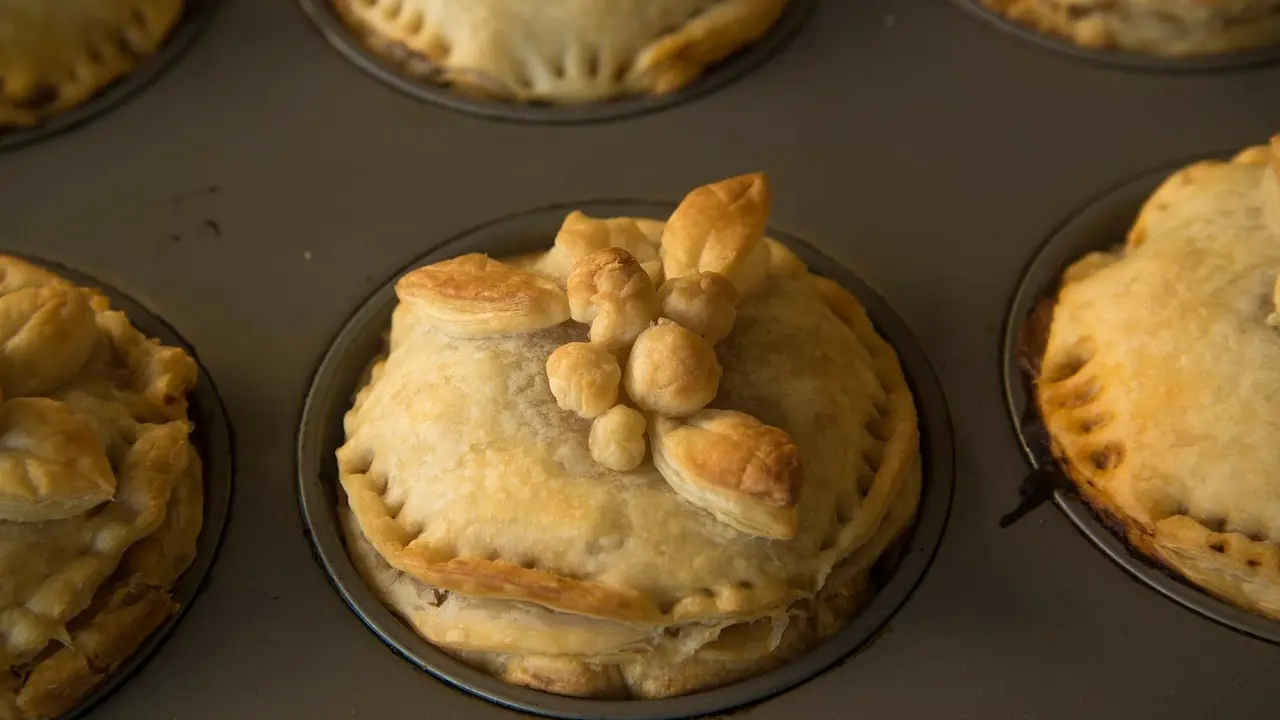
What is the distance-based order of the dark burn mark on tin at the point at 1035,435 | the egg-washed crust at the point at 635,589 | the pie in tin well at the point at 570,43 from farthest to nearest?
the pie in tin well at the point at 570,43, the dark burn mark on tin at the point at 1035,435, the egg-washed crust at the point at 635,589

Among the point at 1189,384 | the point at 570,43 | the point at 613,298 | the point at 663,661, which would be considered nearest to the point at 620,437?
the point at 613,298

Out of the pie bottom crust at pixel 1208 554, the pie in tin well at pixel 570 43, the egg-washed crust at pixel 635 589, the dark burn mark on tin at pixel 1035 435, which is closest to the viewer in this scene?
the egg-washed crust at pixel 635 589

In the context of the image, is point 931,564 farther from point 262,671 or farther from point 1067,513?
point 262,671

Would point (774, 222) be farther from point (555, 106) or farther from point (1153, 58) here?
point (1153, 58)

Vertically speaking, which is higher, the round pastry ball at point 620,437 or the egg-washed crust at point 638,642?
the round pastry ball at point 620,437

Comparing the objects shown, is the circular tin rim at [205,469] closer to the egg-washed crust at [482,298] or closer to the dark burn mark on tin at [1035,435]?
the egg-washed crust at [482,298]

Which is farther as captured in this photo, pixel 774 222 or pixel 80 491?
pixel 774 222

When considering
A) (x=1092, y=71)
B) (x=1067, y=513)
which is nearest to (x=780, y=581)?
(x=1067, y=513)

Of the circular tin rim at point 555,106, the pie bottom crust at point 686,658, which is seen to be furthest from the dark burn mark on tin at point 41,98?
the pie bottom crust at point 686,658
